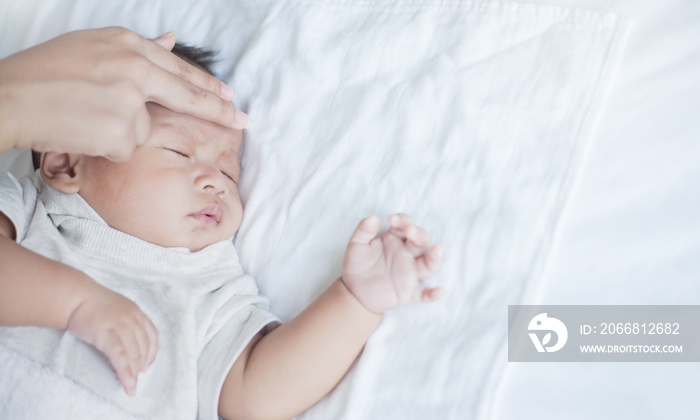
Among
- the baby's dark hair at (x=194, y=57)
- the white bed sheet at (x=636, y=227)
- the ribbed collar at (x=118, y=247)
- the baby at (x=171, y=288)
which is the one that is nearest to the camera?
the white bed sheet at (x=636, y=227)

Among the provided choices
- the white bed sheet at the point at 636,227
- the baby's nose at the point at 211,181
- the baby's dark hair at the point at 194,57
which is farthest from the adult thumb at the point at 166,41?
the white bed sheet at the point at 636,227

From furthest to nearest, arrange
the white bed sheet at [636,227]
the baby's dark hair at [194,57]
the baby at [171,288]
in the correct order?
the baby's dark hair at [194,57] → the baby at [171,288] → the white bed sheet at [636,227]

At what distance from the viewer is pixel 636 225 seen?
0.88m

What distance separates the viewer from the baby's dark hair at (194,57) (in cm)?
125

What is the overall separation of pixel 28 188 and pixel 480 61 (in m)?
0.84

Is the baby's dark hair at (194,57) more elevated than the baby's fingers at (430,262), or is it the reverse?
the baby's dark hair at (194,57)

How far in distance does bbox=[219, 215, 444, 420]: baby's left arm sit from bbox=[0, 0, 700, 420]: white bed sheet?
18 centimetres

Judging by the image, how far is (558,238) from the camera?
0.88 metres

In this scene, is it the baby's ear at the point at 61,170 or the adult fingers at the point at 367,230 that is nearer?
the adult fingers at the point at 367,230

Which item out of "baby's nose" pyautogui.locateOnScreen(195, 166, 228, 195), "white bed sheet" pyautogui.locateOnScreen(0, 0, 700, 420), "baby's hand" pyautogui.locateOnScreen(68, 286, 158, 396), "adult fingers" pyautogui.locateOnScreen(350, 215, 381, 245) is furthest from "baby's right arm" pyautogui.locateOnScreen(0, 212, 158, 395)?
"white bed sheet" pyautogui.locateOnScreen(0, 0, 700, 420)

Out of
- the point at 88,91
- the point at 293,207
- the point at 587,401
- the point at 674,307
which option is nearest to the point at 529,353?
the point at 587,401

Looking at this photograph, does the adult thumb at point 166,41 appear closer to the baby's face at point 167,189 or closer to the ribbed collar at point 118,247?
the baby's face at point 167,189

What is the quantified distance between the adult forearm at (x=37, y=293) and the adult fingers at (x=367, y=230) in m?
0.40

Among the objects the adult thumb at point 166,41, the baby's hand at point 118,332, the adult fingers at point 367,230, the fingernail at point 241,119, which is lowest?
the baby's hand at point 118,332
